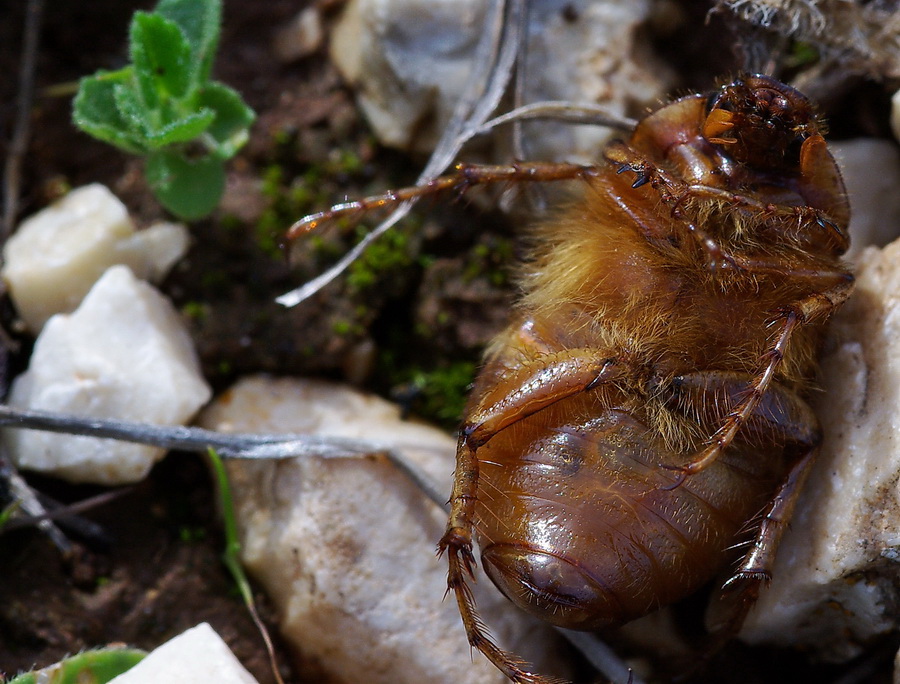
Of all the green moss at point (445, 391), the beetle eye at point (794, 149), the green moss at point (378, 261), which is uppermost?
the beetle eye at point (794, 149)

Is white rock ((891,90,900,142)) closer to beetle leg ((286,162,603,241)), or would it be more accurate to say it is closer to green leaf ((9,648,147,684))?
beetle leg ((286,162,603,241))

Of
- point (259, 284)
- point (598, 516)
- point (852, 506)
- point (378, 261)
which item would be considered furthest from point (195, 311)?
point (852, 506)

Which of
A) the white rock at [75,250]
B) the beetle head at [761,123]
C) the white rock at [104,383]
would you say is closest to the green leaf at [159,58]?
the white rock at [75,250]

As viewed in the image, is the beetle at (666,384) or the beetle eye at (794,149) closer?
the beetle at (666,384)

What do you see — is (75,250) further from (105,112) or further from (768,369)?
(768,369)

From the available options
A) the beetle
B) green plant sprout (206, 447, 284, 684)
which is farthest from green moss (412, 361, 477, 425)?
green plant sprout (206, 447, 284, 684)

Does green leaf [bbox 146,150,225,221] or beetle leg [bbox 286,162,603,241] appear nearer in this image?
beetle leg [bbox 286,162,603,241]

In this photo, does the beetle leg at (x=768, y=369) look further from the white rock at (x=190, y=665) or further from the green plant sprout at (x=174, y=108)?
the green plant sprout at (x=174, y=108)

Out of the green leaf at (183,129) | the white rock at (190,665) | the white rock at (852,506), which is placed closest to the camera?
the white rock at (190,665)
